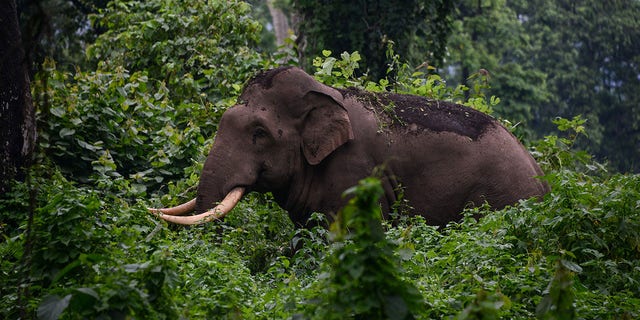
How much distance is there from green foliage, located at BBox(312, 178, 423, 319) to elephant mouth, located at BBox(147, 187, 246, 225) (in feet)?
11.0

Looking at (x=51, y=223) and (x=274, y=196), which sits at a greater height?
(x=51, y=223)

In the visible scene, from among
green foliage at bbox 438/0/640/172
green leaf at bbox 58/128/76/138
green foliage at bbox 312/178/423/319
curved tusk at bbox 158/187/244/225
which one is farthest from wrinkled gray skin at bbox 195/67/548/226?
green foliage at bbox 438/0/640/172

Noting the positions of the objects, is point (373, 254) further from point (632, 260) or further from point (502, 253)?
point (632, 260)

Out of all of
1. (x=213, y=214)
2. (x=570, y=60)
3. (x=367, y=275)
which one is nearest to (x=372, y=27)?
(x=213, y=214)

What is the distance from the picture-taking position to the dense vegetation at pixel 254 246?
15.9ft

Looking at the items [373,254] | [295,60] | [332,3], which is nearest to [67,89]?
[295,60]

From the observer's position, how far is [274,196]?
9.11m

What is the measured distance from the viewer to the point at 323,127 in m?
8.74

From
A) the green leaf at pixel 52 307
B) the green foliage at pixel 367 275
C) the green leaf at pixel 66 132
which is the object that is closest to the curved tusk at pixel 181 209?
the green leaf at pixel 66 132

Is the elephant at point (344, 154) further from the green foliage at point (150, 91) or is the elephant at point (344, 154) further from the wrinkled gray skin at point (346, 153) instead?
the green foliage at point (150, 91)

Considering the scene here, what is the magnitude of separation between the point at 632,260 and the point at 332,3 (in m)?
12.9

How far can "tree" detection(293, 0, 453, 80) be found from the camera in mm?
18547

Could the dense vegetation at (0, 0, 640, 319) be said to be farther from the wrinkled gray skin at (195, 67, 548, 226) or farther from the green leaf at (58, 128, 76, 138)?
the wrinkled gray skin at (195, 67, 548, 226)

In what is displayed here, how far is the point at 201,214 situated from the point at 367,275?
389 cm
